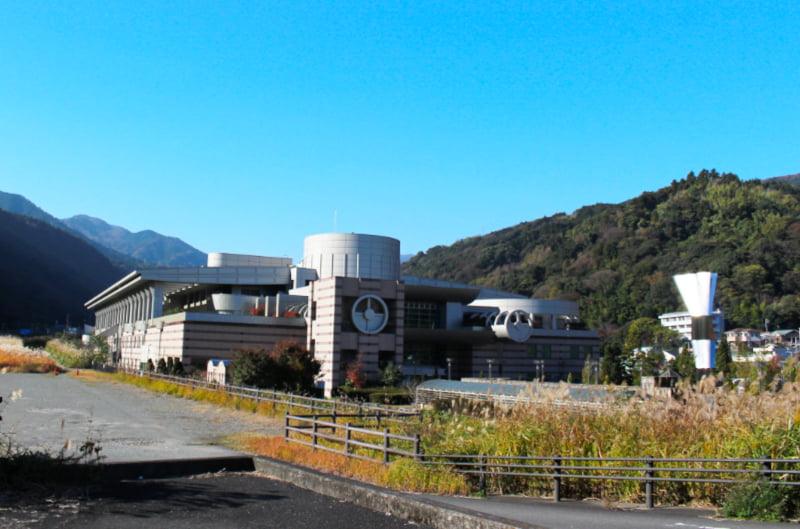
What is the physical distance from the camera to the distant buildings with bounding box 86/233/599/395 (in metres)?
51.2

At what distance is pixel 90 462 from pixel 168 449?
200 inches

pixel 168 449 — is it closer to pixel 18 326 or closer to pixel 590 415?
pixel 590 415

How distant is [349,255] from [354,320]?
15444 millimetres

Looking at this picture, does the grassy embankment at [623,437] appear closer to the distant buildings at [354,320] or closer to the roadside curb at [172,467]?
the roadside curb at [172,467]

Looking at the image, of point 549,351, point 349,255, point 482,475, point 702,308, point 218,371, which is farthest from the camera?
point 549,351

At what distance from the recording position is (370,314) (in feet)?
168

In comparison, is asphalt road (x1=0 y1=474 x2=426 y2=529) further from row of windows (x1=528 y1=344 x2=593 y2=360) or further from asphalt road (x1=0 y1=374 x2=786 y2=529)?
row of windows (x1=528 y1=344 x2=593 y2=360)

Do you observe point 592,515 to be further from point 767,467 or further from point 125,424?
point 125,424

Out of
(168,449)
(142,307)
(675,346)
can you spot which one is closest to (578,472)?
(168,449)

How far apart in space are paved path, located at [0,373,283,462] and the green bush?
33.5 ft

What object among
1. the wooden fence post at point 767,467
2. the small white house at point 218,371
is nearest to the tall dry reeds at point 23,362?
the small white house at point 218,371

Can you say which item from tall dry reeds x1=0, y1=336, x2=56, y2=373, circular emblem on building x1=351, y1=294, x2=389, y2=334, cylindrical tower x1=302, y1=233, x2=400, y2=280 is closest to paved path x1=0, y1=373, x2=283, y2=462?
circular emblem on building x1=351, y1=294, x2=389, y2=334

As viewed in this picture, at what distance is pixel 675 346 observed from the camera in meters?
106

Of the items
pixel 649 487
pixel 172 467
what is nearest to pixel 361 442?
pixel 172 467
